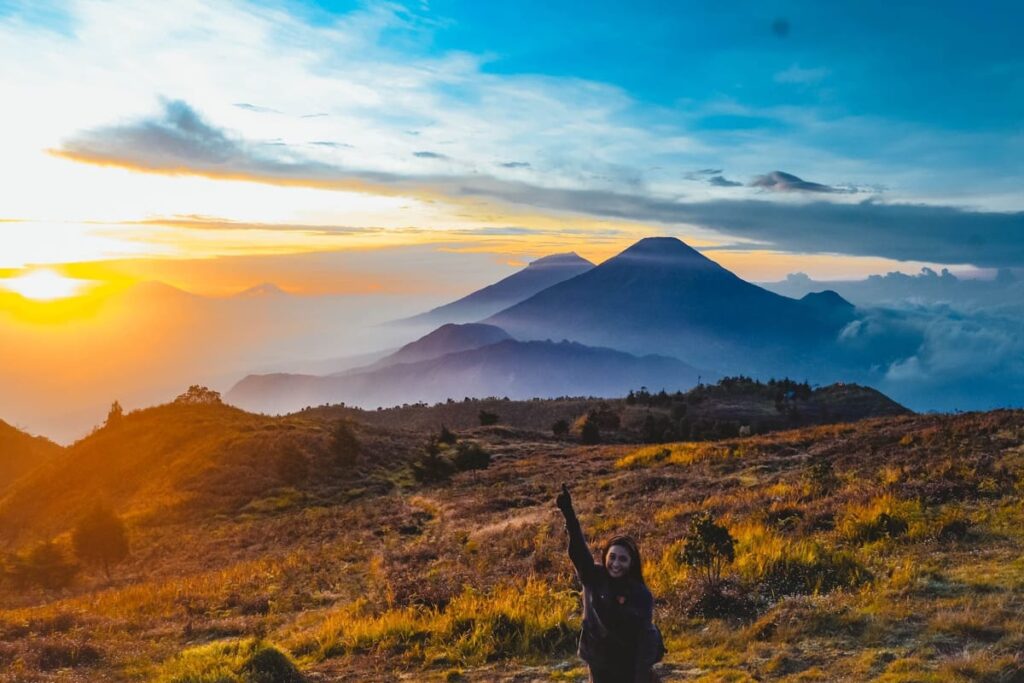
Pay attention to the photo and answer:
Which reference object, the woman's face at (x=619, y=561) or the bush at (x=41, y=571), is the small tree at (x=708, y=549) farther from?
the bush at (x=41, y=571)

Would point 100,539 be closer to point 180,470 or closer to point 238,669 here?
point 180,470

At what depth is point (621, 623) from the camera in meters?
6.23

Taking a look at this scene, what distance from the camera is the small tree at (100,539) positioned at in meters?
28.5

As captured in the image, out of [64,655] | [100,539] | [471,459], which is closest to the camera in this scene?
[64,655]

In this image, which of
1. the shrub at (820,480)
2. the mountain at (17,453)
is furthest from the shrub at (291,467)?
the mountain at (17,453)

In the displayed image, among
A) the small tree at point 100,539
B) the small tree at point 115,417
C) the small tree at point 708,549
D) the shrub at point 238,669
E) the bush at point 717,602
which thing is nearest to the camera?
the shrub at point 238,669

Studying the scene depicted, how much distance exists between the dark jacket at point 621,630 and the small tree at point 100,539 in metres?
29.8

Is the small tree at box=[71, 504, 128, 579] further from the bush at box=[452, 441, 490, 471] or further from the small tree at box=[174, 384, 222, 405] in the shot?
the small tree at box=[174, 384, 222, 405]

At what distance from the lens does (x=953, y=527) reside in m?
13.9

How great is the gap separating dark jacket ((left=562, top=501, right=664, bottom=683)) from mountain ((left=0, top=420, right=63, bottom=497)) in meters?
101

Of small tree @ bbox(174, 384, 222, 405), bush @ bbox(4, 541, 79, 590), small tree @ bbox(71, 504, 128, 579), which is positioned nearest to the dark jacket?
small tree @ bbox(71, 504, 128, 579)

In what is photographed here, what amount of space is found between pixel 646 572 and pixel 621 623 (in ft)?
26.0

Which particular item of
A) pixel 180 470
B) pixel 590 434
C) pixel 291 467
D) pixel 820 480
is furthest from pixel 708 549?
pixel 590 434

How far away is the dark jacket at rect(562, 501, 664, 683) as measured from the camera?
6.17 m
